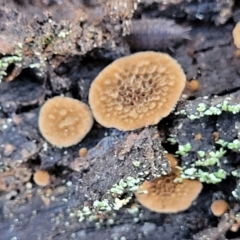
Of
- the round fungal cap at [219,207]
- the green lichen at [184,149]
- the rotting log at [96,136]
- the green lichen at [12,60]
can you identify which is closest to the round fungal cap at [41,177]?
the rotting log at [96,136]

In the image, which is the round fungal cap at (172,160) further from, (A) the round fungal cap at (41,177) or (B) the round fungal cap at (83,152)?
(A) the round fungal cap at (41,177)

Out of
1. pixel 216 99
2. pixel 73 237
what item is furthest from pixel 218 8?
pixel 73 237

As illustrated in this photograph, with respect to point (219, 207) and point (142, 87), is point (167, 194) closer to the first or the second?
point (219, 207)

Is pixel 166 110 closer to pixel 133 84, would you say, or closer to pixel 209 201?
pixel 133 84

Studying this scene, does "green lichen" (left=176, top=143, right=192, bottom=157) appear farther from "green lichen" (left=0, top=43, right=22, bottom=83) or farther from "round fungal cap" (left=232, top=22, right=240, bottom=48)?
"green lichen" (left=0, top=43, right=22, bottom=83)

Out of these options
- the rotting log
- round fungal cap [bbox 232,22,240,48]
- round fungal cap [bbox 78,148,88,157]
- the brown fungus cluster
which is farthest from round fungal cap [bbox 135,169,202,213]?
round fungal cap [bbox 232,22,240,48]
